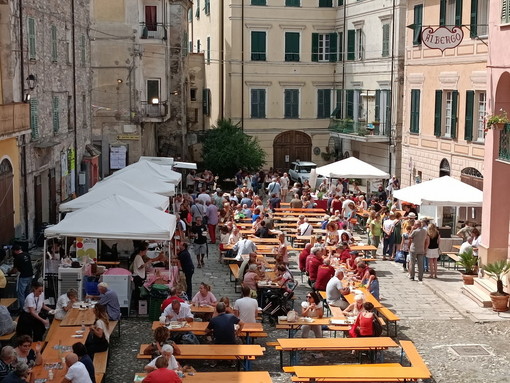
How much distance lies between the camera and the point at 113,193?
2167 cm

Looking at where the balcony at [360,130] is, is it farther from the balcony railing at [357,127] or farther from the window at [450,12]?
the window at [450,12]

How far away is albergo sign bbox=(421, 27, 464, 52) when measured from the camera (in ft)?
81.3

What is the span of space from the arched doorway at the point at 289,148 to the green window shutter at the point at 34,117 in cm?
2362

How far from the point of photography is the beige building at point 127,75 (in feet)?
136

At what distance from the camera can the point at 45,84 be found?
29312 millimetres

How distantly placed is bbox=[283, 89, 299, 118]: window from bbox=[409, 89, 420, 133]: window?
13557 millimetres

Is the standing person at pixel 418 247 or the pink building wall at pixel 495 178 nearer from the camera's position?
the pink building wall at pixel 495 178

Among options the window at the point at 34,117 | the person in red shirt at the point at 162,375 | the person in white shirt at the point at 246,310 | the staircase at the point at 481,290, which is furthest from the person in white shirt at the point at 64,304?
the window at the point at 34,117

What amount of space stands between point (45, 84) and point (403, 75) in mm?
18982

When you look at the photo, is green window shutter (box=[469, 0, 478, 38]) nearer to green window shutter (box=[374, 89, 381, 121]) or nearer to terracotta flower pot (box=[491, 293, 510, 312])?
green window shutter (box=[374, 89, 381, 121])

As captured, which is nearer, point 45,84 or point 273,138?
point 45,84

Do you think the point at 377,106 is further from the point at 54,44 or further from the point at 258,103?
the point at 54,44

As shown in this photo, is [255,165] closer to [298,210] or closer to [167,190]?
[298,210]

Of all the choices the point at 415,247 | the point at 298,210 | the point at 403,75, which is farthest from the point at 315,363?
the point at 403,75
